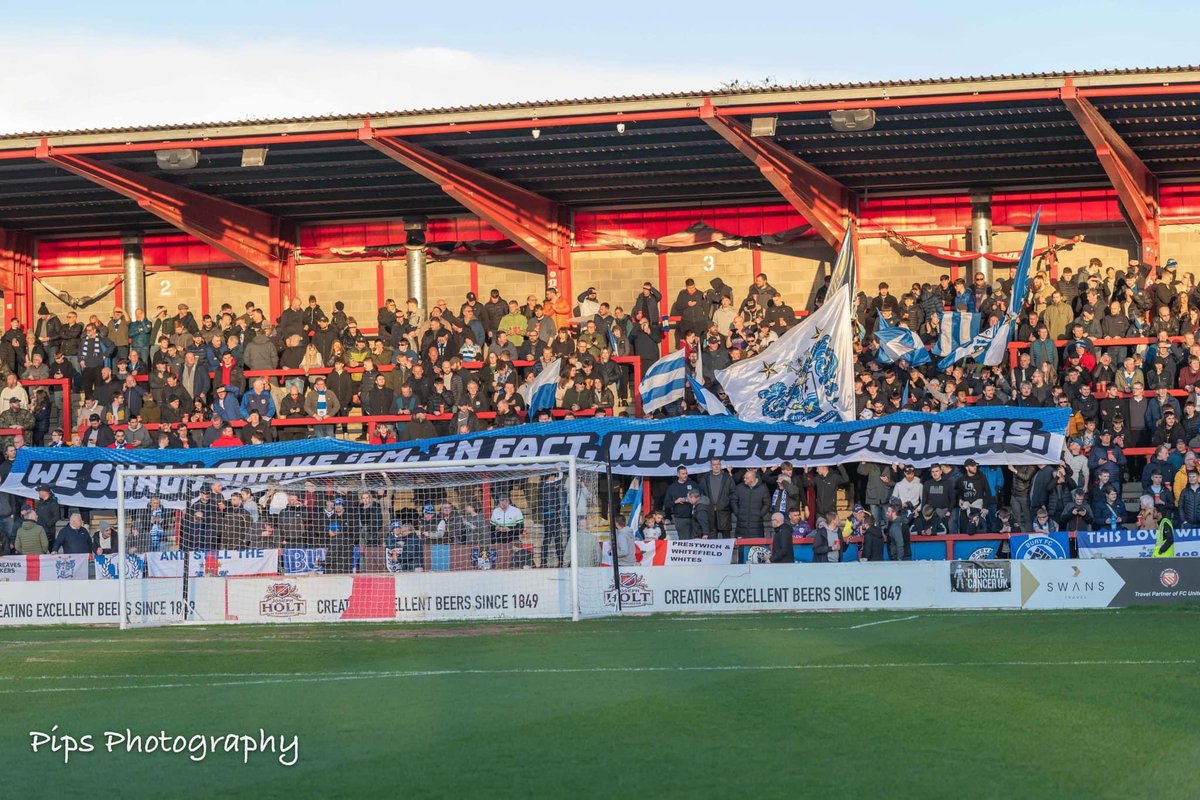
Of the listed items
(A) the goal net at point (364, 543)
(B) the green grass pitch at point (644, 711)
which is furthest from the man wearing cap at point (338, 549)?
(B) the green grass pitch at point (644, 711)

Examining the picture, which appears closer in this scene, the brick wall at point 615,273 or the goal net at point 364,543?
the goal net at point 364,543

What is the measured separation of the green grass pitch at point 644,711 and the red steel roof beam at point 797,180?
11.9 metres

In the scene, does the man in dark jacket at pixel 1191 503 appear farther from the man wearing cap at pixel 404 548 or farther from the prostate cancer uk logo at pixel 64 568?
the prostate cancer uk logo at pixel 64 568

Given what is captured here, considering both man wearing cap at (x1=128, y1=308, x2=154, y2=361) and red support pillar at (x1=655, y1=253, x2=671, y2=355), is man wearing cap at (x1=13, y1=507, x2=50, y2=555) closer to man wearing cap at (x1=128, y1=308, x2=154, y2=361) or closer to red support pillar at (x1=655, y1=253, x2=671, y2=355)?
man wearing cap at (x1=128, y1=308, x2=154, y2=361)

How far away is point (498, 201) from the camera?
3167 cm

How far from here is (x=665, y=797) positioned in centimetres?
841

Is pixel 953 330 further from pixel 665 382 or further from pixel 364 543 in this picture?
pixel 364 543

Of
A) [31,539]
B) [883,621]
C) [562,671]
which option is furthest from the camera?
[31,539]

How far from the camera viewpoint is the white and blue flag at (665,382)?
2792cm

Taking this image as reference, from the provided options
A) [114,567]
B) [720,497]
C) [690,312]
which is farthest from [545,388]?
[114,567]

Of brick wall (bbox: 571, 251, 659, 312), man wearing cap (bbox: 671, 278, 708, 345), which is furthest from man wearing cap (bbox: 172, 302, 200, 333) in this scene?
man wearing cap (bbox: 671, 278, 708, 345)

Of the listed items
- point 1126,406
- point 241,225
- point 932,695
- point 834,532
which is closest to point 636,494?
point 834,532

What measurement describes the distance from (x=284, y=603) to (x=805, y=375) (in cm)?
963

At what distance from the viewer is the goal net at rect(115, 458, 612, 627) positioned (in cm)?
2156
